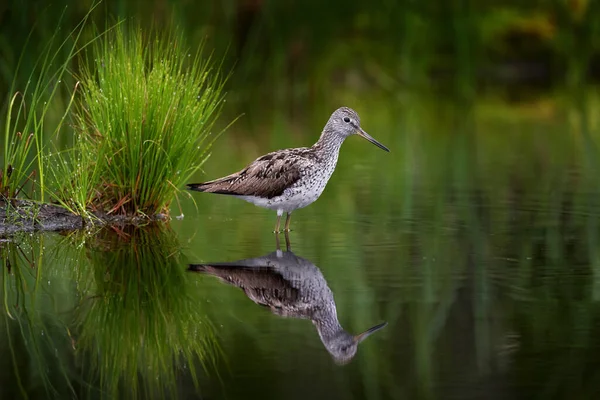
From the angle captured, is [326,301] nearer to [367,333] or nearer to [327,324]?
[327,324]

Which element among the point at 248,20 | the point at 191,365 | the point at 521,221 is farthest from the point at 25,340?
the point at 248,20

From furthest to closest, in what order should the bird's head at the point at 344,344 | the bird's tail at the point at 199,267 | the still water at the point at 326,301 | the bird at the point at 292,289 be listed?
the bird's tail at the point at 199,267, the bird at the point at 292,289, the bird's head at the point at 344,344, the still water at the point at 326,301

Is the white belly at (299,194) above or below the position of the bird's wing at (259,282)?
above

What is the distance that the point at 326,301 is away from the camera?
5977 mm

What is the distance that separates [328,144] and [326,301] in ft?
9.08

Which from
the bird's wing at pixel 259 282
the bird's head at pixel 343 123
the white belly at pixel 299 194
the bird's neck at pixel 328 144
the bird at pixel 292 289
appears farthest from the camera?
the bird's head at pixel 343 123

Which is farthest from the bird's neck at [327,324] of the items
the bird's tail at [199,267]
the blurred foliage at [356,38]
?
the blurred foliage at [356,38]

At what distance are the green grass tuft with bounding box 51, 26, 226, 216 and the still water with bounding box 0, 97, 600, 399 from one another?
0.46m

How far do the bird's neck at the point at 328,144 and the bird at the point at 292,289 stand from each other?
120 centimetres

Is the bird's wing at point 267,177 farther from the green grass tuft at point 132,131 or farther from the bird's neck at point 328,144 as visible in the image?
the green grass tuft at point 132,131

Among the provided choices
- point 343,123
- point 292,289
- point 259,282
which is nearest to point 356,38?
point 343,123

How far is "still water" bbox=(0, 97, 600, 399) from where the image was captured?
457 cm

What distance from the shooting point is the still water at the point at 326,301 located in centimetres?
457

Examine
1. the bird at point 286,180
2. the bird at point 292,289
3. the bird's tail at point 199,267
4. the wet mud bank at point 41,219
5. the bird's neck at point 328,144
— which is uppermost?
the bird's neck at point 328,144
